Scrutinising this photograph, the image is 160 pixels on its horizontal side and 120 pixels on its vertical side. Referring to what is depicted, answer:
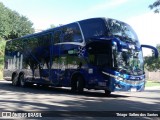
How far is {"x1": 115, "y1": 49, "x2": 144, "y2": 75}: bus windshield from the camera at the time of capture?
1628 cm

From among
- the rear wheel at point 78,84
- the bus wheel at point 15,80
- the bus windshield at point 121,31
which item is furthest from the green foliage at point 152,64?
the rear wheel at point 78,84

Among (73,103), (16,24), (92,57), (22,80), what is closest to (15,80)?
(22,80)

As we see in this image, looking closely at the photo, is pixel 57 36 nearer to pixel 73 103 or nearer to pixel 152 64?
pixel 73 103

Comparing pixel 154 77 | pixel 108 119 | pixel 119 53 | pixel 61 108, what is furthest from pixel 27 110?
pixel 154 77

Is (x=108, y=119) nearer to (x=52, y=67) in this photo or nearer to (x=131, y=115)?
(x=131, y=115)

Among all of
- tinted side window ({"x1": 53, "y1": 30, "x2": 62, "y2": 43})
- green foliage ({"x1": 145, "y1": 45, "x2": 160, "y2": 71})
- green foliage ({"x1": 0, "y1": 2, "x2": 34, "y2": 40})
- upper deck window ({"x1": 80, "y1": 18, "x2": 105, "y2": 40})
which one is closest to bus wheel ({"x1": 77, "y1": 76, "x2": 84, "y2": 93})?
upper deck window ({"x1": 80, "y1": 18, "x2": 105, "y2": 40})

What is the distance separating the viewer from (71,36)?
1858 cm

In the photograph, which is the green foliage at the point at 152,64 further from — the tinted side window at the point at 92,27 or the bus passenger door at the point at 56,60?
the tinted side window at the point at 92,27

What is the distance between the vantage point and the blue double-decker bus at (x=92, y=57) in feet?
53.5

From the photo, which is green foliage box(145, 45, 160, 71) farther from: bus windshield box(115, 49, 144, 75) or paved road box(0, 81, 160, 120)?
paved road box(0, 81, 160, 120)

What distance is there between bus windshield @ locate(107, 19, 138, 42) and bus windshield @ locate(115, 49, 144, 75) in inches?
28.1

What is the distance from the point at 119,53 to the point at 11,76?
1140 cm

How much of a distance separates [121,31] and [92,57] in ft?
6.55

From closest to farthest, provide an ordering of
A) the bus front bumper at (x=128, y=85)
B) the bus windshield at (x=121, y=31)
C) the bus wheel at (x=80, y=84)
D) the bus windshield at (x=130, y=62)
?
the bus front bumper at (x=128, y=85), the bus windshield at (x=130, y=62), the bus windshield at (x=121, y=31), the bus wheel at (x=80, y=84)
